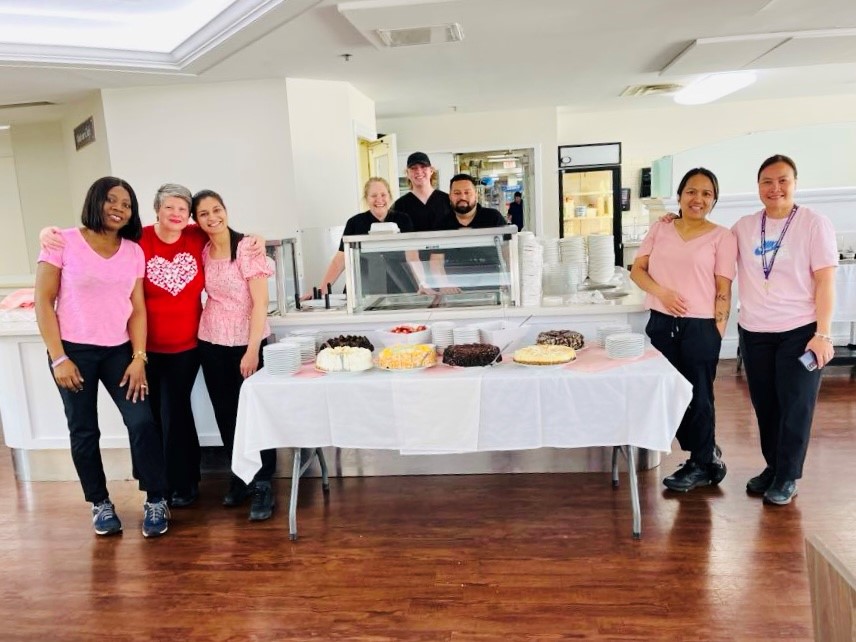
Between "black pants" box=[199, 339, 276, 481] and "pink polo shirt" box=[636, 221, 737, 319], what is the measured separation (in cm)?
184

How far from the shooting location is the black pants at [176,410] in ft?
9.40

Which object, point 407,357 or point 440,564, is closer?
point 440,564

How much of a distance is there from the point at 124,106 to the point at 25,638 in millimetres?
4102

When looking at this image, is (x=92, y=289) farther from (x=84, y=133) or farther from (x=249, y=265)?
(x=84, y=133)

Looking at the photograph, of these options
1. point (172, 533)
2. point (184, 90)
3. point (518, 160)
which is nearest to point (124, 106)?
point (184, 90)

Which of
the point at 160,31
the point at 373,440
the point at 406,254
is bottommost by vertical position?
the point at 373,440

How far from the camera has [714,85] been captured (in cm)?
635

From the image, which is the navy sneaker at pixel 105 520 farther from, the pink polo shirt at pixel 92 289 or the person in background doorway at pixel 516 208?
the person in background doorway at pixel 516 208

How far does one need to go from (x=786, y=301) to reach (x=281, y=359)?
6.57ft

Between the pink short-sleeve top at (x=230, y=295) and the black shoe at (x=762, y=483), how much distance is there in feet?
7.45

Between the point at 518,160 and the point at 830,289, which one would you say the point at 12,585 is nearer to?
the point at 830,289

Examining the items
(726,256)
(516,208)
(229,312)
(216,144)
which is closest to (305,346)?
(229,312)

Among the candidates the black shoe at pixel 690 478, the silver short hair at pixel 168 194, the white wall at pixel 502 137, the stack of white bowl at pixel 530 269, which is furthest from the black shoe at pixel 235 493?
the white wall at pixel 502 137

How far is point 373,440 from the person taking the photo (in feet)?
8.42
